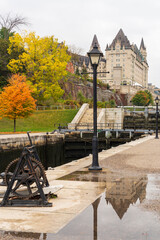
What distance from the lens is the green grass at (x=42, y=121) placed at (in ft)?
155

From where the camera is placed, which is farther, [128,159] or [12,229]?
[128,159]

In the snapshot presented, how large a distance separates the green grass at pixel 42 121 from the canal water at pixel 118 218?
38778 millimetres

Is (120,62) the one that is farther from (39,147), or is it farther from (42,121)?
(39,147)

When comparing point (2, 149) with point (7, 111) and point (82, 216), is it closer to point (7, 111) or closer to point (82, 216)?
point (7, 111)

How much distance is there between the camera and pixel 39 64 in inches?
2243

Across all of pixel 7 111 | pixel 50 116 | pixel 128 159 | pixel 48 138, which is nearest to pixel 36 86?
pixel 50 116

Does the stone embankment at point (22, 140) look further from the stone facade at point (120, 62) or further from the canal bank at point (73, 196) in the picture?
the stone facade at point (120, 62)

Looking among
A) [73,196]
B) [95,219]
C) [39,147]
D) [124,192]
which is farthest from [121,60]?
[95,219]

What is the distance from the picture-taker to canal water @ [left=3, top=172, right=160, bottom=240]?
501cm

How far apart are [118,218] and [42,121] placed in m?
46.2

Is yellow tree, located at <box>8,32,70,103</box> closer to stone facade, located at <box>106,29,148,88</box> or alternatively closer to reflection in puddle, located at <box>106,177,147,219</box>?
reflection in puddle, located at <box>106,177,147,219</box>

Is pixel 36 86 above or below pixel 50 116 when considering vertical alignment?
above

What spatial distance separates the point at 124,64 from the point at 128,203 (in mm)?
172207

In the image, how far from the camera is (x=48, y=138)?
3306cm
